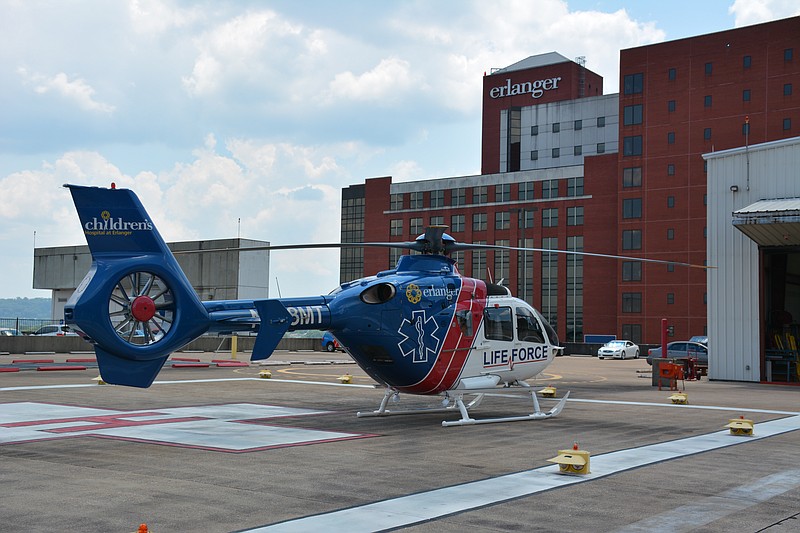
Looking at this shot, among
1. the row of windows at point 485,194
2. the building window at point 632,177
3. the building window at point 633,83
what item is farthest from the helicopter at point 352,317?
the row of windows at point 485,194

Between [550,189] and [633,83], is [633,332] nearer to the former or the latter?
[550,189]

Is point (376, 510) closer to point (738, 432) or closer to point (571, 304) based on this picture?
point (738, 432)

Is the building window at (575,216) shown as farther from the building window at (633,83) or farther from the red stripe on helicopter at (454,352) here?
the red stripe on helicopter at (454,352)

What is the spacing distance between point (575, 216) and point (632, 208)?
7.50m

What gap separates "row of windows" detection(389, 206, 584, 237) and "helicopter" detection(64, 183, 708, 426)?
6525cm

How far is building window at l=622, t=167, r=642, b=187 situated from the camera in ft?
267

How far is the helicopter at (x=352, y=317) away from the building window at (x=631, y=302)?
63409 millimetres

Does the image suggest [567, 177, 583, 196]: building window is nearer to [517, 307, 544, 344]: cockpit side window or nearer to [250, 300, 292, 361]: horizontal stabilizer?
[517, 307, 544, 344]: cockpit side window

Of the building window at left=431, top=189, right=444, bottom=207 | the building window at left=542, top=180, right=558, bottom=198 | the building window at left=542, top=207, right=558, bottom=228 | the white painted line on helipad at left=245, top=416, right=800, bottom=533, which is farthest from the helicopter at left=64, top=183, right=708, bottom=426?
the building window at left=431, top=189, right=444, bottom=207

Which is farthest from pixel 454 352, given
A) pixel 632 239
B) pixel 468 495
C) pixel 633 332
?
pixel 632 239

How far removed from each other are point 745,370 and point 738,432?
58.6 feet

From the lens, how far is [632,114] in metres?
81.9

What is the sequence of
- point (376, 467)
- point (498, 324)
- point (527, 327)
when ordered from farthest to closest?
point (527, 327)
point (498, 324)
point (376, 467)

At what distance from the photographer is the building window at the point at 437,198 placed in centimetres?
9838
